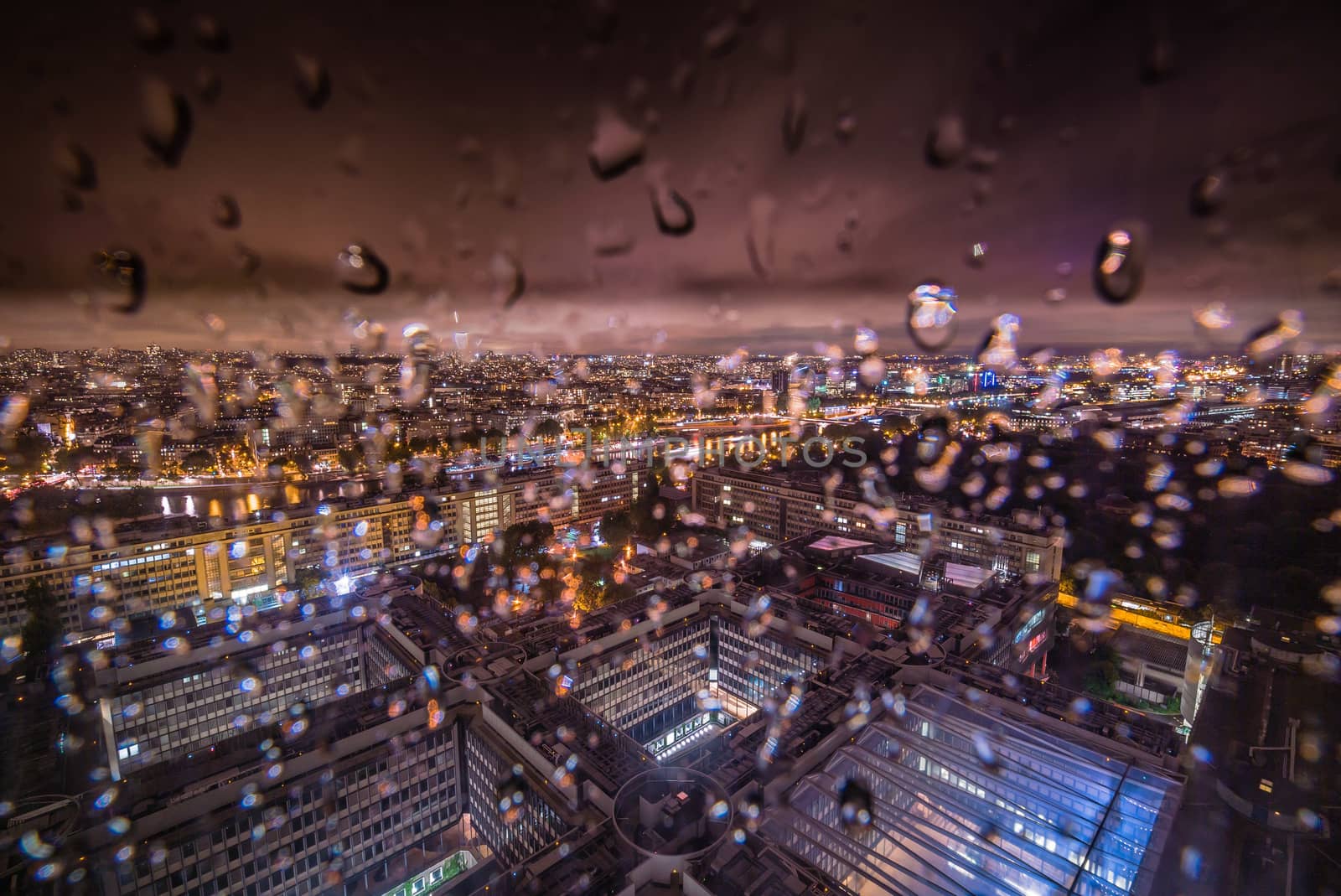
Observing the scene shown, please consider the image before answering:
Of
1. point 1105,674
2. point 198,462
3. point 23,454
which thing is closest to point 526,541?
point 1105,674

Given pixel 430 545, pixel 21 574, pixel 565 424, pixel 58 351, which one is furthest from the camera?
pixel 565 424

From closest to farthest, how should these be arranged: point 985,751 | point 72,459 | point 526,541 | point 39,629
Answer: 1. point 985,751
2. point 39,629
3. point 526,541
4. point 72,459

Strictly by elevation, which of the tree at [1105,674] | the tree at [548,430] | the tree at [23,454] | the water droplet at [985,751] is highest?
the tree at [23,454]

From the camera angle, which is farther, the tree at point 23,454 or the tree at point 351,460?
the tree at point 351,460

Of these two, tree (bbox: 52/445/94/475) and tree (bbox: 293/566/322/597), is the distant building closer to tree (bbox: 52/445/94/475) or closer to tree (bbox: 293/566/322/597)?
tree (bbox: 293/566/322/597)

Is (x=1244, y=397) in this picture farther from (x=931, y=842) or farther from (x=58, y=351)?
(x=58, y=351)

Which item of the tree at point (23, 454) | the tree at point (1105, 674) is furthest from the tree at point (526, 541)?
the tree at point (23, 454)

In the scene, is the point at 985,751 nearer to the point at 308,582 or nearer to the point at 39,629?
the point at 308,582

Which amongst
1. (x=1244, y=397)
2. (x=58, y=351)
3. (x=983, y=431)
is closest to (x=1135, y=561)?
(x=983, y=431)

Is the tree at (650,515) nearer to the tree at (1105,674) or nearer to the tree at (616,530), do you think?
the tree at (616,530)
